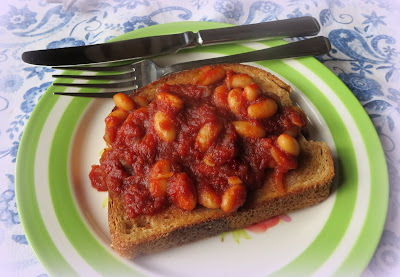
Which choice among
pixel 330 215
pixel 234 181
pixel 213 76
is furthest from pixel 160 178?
pixel 330 215

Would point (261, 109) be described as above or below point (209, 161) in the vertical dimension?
above

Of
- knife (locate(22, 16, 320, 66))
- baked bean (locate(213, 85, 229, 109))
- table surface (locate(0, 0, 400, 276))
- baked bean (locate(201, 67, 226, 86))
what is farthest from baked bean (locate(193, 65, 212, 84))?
table surface (locate(0, 0, 400, 276))

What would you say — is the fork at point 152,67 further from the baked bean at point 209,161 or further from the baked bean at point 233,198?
the baked bean at point 233,198

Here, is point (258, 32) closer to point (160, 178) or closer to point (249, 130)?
point (249, 130)

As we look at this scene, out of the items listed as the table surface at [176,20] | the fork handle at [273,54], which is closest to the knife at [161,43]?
the fork handle at [273,54]

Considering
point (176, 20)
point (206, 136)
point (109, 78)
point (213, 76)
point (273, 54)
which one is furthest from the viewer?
point (176, 20)

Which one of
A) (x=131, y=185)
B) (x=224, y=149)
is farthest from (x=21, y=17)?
(x=224, y=149)
